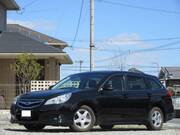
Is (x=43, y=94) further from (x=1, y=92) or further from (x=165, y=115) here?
(x=1, y=92)

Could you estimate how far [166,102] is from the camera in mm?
16672

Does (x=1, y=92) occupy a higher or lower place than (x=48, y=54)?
lower

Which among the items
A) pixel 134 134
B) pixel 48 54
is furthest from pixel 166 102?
pixel 48 54

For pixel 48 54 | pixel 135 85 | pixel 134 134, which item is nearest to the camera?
pixel 134 134

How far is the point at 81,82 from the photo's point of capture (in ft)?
50.0

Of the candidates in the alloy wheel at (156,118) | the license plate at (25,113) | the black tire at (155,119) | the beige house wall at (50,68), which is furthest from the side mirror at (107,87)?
the beige house wall at (50,68)

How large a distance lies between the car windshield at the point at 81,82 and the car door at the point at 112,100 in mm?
235

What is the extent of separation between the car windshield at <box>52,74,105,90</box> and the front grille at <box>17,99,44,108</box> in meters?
1.20

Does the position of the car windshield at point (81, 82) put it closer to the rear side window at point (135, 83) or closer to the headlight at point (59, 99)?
the headlight at point (59, 99)

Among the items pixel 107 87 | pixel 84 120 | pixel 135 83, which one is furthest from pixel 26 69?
pixel 84 120

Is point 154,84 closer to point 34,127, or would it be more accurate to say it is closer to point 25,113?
point 34,127

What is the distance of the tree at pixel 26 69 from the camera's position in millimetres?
30688

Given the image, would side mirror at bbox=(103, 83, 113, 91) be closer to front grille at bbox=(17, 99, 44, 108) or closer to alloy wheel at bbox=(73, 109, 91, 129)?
alloy wheel at bbox=(73, 109, 91, 129)

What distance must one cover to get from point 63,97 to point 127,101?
2077mm
